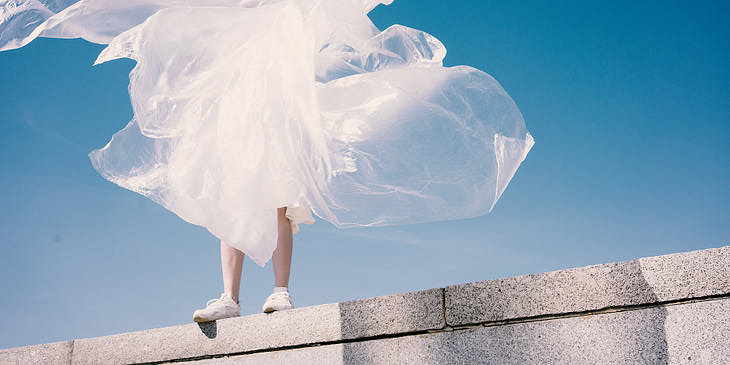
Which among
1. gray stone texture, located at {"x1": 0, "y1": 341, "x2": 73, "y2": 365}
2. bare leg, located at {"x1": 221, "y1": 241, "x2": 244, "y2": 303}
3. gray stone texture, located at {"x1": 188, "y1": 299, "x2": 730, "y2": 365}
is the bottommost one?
gray stone texture, located at {"x1": 188, "y1": 299, "x2": 730, "y2": 365}

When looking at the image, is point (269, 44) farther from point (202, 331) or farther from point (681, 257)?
point (681, 257)

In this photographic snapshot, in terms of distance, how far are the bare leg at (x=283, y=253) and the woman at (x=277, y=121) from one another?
13 cm

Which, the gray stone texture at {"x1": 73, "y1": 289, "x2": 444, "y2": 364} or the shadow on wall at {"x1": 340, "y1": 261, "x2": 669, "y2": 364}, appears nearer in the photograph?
the shadow on wall at {"x1": 340, "y1": 261, "x2": 669, "y2": 364}

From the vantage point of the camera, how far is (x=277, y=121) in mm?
2471

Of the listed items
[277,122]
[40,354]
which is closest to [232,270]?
[277,122]

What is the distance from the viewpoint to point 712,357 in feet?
5.77

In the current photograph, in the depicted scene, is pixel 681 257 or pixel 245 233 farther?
pixel 245 233

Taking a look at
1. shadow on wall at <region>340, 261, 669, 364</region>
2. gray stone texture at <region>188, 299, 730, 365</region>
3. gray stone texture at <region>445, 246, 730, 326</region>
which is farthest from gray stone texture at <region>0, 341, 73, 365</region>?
gray stone texture at <region>445, 246, 730, 326</region>

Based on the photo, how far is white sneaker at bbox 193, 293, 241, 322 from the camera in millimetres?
2762

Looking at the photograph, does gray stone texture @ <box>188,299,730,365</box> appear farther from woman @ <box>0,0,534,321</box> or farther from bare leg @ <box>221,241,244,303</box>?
bare leg @ <box>221,241,244,303</box>

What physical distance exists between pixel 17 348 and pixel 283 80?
2084 millimetres

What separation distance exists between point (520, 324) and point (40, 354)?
2432 mm

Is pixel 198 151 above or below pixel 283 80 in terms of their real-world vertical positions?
below

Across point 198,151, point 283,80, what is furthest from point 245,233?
point 283,80
